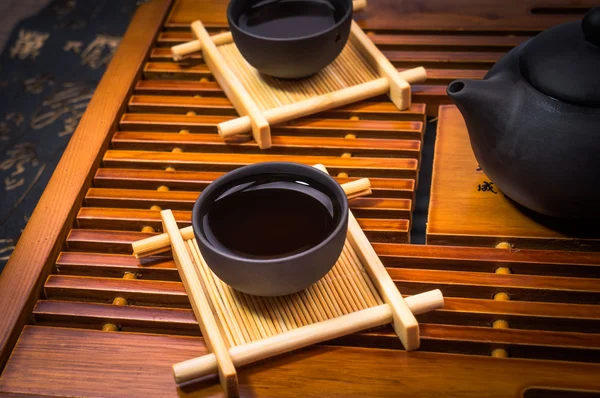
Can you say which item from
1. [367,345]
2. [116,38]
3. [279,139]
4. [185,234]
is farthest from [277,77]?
[116,38]

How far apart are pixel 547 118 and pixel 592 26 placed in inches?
4.7

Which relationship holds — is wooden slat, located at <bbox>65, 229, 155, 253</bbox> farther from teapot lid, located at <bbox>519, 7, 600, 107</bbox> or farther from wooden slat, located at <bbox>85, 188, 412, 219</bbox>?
teapot lid, located at <bbox>519, 7, 600, 107</bbox>

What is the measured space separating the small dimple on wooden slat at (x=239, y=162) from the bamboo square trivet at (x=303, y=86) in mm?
41

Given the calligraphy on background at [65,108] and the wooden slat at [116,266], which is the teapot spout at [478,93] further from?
the calligraphy on background at [65,108]

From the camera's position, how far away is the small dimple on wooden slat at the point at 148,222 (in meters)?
1.15

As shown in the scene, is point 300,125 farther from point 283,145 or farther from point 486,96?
point 486,96

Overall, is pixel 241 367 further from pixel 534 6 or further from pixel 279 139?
pixel 534 6

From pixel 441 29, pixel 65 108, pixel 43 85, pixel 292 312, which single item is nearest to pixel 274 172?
pixel 292 312

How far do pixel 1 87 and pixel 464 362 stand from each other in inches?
52.1

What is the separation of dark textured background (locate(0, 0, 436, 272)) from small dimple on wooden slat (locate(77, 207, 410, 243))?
14cm

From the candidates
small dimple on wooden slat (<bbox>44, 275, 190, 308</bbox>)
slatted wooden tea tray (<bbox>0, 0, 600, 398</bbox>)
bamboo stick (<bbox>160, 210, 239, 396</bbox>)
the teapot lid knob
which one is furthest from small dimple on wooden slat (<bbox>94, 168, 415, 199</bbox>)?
the teapot lid knob

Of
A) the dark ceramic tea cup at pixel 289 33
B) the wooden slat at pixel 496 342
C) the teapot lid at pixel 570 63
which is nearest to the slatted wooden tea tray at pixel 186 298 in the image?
the wooden slat at pixel 496 342

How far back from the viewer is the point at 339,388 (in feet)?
3.17

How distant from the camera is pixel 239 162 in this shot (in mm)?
1293
